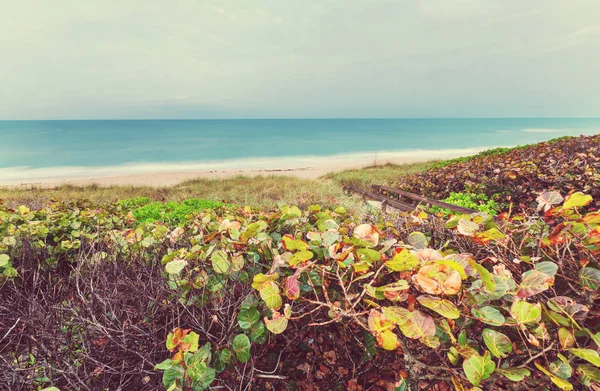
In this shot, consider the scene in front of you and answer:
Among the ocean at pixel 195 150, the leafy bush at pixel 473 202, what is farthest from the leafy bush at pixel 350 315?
the ocean at pixel 195 150

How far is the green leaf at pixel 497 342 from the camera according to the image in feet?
3.53

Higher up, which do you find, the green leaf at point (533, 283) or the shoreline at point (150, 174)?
the green leaf at point (533, 283)

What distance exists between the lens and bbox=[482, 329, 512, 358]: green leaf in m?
1.08

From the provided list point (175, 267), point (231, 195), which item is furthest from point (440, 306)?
point (231, 195)

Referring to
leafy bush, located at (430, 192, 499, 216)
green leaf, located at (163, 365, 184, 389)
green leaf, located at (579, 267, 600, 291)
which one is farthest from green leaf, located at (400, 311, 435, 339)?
leafy bush, located at (430, 192, 499, 216)

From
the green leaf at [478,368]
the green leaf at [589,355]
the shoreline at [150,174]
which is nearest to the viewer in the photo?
the green leaf at [589,355]

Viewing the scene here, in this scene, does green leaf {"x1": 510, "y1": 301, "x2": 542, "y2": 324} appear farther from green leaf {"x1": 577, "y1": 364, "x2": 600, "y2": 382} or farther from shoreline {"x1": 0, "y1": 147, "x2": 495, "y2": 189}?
shoreline {"x1": 0, "y1": 147, "x2": 495, "y2": 189}

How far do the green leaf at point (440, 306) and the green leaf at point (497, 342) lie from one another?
0.69ft

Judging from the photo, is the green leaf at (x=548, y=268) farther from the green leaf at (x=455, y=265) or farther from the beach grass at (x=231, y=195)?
the beach grass at (x=231, y=195)

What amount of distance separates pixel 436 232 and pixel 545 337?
1.16 meters

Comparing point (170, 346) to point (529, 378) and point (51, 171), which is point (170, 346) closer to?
point (529, 378)

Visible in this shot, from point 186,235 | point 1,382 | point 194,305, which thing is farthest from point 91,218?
point 194,305

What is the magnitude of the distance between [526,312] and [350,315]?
602 millimetres

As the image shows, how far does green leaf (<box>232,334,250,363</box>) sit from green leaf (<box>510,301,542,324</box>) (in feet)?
3.24
